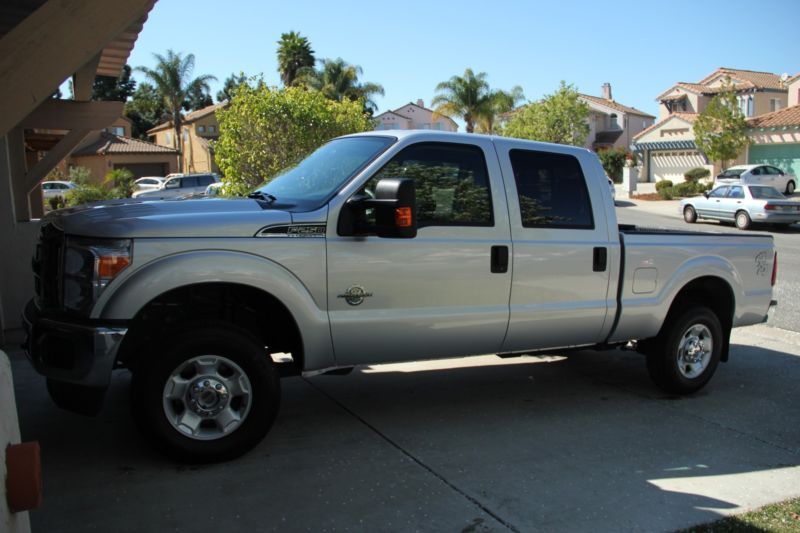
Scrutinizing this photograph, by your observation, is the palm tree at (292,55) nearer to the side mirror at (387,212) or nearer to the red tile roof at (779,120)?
the red tile roof at (779,120)

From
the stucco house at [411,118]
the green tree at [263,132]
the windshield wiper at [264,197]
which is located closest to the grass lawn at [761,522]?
the windshield wiper at [264,197]

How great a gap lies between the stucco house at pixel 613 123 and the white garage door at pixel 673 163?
12829mm

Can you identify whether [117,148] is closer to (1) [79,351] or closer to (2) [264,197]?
(2) [264,197]

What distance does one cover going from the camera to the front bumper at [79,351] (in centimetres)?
396

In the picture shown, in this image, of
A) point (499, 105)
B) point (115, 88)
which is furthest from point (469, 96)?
point (115, 88)

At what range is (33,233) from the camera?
7.60 m

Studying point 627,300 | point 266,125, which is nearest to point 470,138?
point 627,300

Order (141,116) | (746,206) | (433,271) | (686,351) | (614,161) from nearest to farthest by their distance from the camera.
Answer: (433,271) → (686,351) → (746,206) → (614,161) → (141,116)

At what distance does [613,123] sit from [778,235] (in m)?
46.1

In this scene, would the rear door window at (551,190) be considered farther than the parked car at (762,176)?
No

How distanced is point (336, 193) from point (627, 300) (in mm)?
2604

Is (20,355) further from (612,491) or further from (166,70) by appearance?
(166,70)

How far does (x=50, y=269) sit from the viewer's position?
14.1 feet

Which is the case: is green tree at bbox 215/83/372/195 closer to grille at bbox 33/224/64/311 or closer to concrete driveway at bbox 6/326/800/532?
concrete driveway at bbox 6/326/800/532
